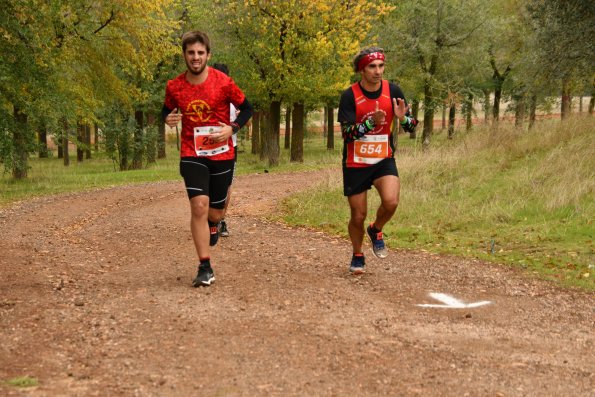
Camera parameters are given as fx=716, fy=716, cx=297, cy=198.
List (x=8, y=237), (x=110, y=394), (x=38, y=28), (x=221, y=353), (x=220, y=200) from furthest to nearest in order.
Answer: (x=38, y=28), (x=8, y=237), (x=220, y=200), (x=221, y=353), (x=110, y=394)

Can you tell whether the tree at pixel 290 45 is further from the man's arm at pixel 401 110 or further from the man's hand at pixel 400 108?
the man's hand at pixel 400 108

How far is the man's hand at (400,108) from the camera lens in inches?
268

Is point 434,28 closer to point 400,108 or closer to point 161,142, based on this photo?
point 161,142

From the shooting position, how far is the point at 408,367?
433 centimetres

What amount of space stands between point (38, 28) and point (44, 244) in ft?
31.0

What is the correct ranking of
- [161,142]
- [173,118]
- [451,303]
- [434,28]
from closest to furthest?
[451,303] < [173,118] < [434,28] < [161,142]

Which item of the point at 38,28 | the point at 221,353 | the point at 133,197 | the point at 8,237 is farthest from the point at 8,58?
the point at 221,353

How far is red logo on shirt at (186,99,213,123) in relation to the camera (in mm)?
6648

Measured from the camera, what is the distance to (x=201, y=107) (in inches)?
262

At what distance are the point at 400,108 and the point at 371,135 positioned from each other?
1.27 ft

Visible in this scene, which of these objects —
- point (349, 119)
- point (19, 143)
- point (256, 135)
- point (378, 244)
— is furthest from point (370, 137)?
point (256, 135)

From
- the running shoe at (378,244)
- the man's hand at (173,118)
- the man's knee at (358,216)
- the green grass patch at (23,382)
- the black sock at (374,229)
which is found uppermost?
the man's hand at (173,118)

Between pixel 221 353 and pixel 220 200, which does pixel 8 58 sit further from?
pixel 221 353

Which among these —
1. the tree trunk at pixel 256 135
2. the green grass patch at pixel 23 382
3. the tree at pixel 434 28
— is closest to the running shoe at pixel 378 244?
the green grass patch at pixel 23 382
